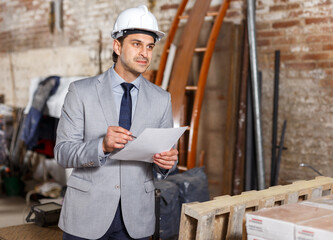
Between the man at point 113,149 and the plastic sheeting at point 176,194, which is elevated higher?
the man at point 113,149

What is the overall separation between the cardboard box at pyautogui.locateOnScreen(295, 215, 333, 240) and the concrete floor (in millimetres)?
3824

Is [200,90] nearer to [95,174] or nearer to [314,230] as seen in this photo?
[95,174]

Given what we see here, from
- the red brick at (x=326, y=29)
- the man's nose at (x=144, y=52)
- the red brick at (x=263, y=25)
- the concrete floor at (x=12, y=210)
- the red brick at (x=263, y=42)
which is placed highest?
the red brick at (x=263, y=25)

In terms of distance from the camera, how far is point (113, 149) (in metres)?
1.73

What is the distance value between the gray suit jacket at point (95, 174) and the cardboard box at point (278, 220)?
0.68 metres

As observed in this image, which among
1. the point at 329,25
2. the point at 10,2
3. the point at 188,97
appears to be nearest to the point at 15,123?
the point at 10,2

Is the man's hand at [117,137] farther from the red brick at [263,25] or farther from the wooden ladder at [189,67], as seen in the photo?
the red brick at [263,25]

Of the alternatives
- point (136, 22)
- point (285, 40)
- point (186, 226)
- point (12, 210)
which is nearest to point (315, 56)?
point (285, 40)

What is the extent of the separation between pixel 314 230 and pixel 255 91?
2540 millimetres

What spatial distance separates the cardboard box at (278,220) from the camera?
1.24 m

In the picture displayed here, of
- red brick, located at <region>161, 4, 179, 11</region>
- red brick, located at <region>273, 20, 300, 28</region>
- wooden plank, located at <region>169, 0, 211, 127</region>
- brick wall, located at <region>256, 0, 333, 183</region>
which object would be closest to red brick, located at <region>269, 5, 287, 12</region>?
brick wall, located at <region>256, 0, 333, 183</region>

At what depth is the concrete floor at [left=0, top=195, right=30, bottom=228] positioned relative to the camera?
184 inches

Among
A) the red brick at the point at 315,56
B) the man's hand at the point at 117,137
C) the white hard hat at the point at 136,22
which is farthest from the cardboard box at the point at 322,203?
the red brick at the point at 315,56

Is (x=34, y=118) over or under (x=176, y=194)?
over
